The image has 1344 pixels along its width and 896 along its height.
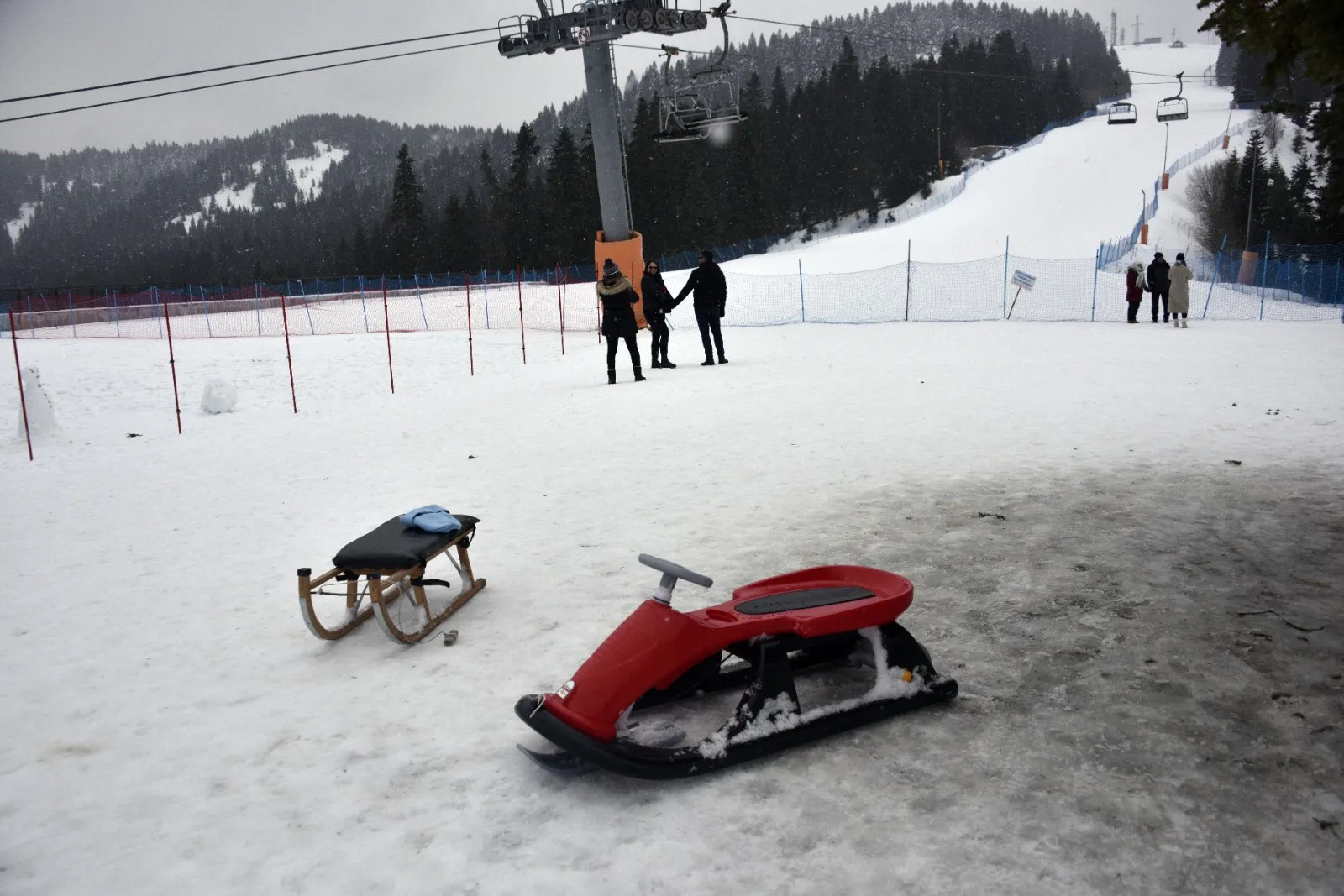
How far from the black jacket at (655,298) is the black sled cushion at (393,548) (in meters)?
9.56

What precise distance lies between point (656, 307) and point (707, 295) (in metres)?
0.84

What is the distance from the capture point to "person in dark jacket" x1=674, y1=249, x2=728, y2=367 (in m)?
13.7

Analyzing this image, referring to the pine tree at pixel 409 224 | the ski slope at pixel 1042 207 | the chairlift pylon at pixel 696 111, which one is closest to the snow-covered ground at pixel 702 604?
the chairlift pylon at pixel 696 111

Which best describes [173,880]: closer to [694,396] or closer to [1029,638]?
[1029,638]

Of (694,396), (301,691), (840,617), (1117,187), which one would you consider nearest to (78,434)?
(694,396)

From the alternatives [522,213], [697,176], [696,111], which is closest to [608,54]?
[696,111]

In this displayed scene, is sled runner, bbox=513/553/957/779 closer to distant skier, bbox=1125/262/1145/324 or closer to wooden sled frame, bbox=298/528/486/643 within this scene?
wooden sled frame, bbox=298/528/486/643

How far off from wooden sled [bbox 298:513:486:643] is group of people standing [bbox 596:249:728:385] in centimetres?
798

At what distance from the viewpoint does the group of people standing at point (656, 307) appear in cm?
1262

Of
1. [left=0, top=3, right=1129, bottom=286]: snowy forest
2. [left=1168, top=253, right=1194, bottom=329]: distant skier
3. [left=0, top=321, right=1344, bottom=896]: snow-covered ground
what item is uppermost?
[left=0, top=3, right=1129, bottom=286]: snowy forest

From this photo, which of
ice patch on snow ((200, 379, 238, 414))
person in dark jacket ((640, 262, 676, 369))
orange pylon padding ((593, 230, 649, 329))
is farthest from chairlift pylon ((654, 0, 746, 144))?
ice patch on snow ((200, 379, 238, 414))

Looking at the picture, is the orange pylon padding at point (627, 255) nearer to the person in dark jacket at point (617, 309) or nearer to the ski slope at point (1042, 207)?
the person in dark jacket at point (617, 309)

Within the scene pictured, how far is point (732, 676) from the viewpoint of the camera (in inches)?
148

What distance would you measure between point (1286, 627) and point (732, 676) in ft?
8.39
